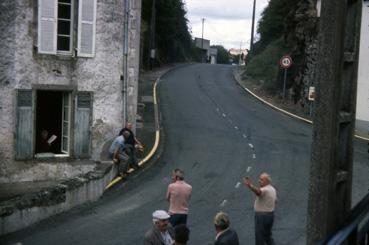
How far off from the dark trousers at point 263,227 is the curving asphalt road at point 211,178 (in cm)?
164

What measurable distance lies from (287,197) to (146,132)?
941cm

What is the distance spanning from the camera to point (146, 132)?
23359 mm

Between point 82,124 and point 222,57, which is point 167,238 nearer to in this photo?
point 82,124

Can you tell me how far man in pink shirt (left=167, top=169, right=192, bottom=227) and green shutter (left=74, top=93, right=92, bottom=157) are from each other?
328 inches

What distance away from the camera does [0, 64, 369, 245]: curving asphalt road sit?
42.3 ft

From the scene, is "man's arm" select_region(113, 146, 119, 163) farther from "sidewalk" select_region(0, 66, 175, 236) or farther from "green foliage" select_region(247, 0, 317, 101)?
"green foliage" select_region(247, 0, 317, 101)

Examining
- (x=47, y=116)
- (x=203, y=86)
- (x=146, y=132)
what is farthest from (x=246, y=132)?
(x=203, y=86)

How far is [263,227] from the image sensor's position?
9.98 metres

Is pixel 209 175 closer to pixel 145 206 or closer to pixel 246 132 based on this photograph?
pixel 145 206

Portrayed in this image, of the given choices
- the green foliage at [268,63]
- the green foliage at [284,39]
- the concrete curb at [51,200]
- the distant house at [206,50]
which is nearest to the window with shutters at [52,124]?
the concrete curb at [51,200]

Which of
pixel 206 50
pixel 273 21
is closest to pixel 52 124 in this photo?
pixel 273 21

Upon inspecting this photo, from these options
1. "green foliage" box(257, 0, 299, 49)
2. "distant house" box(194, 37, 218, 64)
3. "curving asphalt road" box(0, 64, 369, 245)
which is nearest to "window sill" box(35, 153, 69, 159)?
"curving asphalt road" box(0, 64, 369, 245)

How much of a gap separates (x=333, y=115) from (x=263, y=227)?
6.21 meters

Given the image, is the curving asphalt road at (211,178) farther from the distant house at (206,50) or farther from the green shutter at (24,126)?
the distant house at (206,50)
